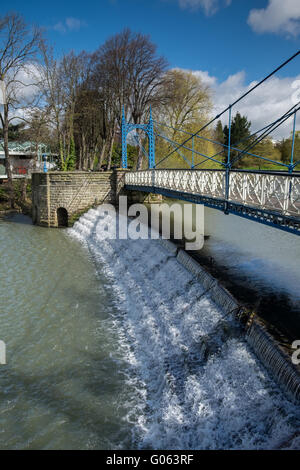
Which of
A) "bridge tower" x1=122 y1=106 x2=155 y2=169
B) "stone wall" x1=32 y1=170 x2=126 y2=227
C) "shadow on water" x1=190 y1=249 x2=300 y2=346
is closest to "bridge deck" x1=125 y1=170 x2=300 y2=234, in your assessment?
"shadow on water" x1=190 y1=249 x2=300 y2=346

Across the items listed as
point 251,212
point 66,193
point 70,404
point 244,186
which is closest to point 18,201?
point 66,193

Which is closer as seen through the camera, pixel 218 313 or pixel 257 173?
pixel 218 313

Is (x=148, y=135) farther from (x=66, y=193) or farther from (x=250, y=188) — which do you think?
(x=250, y=188)

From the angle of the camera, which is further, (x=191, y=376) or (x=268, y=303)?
(x=268, y=303)

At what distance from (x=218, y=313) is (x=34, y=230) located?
14.9 meters

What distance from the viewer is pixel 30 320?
8875 mm

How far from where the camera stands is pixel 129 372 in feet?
22.6

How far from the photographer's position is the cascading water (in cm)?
504

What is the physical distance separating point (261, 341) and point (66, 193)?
17611 millimetres

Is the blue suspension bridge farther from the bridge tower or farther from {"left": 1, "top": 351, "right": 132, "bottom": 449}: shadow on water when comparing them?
the bridge tower

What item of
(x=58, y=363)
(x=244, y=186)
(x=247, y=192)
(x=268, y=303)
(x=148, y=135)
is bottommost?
(x=58, y=363)
